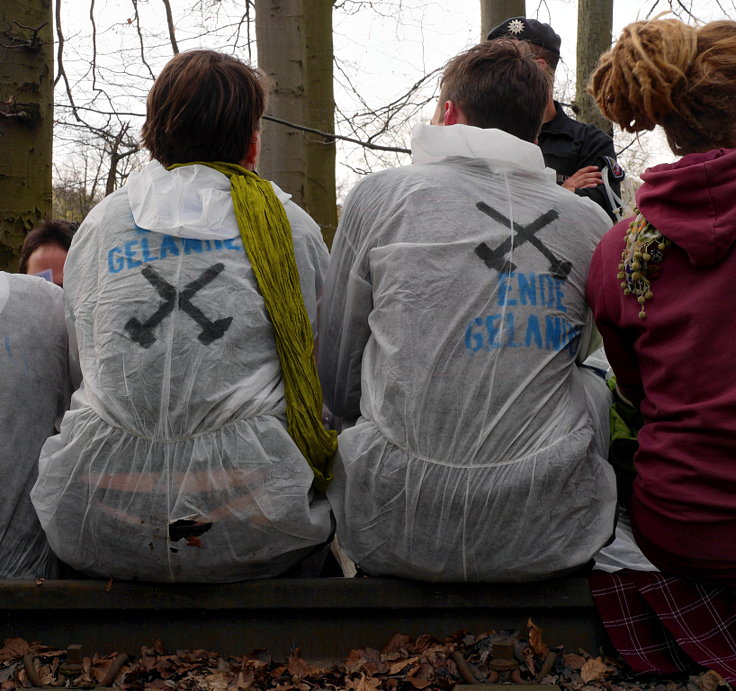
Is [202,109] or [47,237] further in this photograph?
[47,237]

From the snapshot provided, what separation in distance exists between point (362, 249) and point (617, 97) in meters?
0.85

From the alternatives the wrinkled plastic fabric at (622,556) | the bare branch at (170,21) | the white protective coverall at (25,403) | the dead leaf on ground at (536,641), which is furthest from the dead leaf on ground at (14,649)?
the bare branch at (170,21)

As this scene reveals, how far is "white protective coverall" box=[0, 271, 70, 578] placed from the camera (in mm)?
2797

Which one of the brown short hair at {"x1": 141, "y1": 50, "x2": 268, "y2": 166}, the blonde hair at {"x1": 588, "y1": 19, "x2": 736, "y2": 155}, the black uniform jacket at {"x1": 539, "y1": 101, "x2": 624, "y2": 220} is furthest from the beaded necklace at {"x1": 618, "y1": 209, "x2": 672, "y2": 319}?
the black uniform jacket at {"x1": 539, "y1": 101, "x2": 624, "y2": 220}

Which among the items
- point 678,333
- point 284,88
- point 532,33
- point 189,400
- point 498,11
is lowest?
point 189,400

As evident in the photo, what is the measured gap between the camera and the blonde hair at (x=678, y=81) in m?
2.52

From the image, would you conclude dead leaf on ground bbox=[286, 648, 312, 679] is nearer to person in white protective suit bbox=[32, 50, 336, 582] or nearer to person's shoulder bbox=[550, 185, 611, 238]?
person in white protective suit bbox=[32, 50, 336, 582]

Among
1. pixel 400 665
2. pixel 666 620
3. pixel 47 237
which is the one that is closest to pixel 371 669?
pixel 400 665

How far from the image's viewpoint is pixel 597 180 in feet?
13.8

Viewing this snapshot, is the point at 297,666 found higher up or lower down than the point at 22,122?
lower down

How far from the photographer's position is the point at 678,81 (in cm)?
253

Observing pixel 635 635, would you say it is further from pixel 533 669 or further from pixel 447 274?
pixel 447 274

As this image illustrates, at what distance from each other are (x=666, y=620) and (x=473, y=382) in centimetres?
81

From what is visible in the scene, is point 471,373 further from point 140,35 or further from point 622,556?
point 140,35
